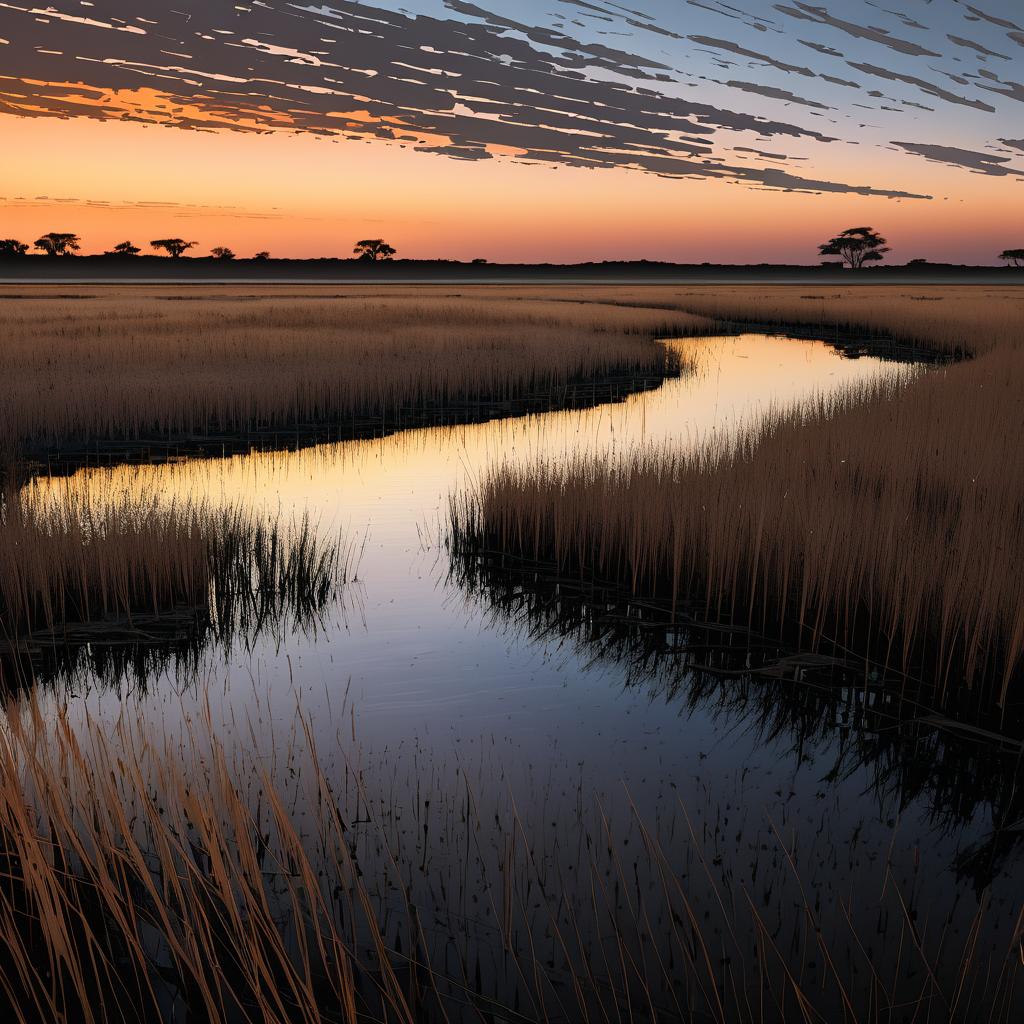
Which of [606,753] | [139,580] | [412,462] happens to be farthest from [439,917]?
[412,462]

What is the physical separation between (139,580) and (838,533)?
537 centimetres

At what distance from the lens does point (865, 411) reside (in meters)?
13.0

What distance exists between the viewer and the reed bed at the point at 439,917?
2.92 meters

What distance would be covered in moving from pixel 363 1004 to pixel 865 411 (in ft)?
38.6

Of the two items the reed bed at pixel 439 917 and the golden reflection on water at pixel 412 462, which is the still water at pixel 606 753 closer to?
the reed bed at pixel 439 917

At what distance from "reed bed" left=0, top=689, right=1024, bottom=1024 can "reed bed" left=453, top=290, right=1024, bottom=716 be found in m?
1.96

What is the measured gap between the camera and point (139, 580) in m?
7.09

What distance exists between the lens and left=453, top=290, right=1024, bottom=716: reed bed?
18.5ft

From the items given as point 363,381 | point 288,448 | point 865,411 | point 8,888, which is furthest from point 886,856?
point 363,381

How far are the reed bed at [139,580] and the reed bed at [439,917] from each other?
7.94ft

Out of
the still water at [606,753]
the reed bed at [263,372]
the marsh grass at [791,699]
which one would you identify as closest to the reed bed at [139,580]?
the still water at [606,753]

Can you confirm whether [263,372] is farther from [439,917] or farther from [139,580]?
[439,917]

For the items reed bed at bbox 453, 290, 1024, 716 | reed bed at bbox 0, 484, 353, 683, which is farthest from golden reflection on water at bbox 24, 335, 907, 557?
reed bed at bbox 453, 290, 1024, 716

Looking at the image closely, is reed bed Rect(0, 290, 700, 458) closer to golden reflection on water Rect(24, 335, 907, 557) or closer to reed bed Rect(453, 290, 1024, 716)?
golden reflection on water Rect(24, 335, 907, 557)
